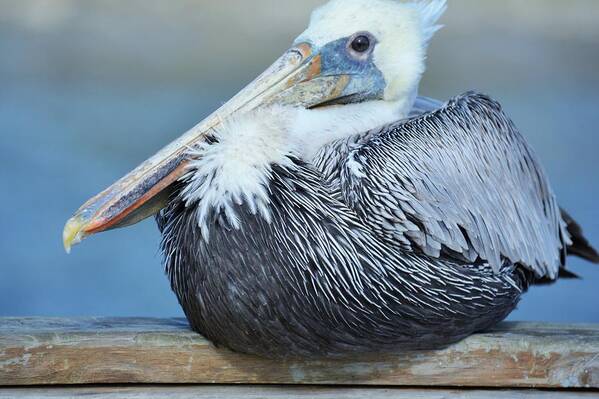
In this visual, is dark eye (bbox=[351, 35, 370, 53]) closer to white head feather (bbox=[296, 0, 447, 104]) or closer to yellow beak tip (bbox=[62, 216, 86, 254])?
white head feather (bbox=[296, 0, 447, 104])

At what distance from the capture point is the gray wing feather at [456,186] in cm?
226

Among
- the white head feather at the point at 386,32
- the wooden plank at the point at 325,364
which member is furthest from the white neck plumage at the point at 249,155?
the wooden plank at the point at 325,364

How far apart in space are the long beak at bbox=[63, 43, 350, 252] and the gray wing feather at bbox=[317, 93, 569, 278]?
175mm

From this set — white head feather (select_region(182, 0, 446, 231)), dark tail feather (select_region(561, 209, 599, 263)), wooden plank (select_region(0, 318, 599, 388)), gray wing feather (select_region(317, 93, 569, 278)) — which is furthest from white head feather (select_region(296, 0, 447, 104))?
dark tail feather (select_region(561, 209, 599, 263))

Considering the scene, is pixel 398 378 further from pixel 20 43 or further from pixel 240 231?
pixel 20 43

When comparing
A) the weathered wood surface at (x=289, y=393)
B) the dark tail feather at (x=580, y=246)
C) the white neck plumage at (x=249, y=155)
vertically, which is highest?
the white neck plumage at (x=249, y=155)

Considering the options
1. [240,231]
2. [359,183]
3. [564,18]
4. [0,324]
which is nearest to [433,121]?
[359,183]

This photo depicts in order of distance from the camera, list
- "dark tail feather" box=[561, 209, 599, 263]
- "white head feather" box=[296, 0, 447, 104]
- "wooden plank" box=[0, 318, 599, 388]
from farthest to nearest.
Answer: "dark tail feather" box=[561, 209, 599, 263] < "white head feather" box=[296, 0, 447, 104] < "wooden plank" box=[0, 318, 599, 388]

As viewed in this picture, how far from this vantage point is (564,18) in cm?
521

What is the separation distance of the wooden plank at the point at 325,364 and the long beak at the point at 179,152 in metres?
0.25

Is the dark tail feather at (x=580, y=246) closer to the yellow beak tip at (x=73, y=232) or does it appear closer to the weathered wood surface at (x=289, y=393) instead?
the weathered wood surface at (x=289, y=393)

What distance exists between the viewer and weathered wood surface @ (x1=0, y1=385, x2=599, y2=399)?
2.39m

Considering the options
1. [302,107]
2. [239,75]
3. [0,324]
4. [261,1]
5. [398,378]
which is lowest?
[398,378]

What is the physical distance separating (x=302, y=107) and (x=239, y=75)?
2.52 meters
